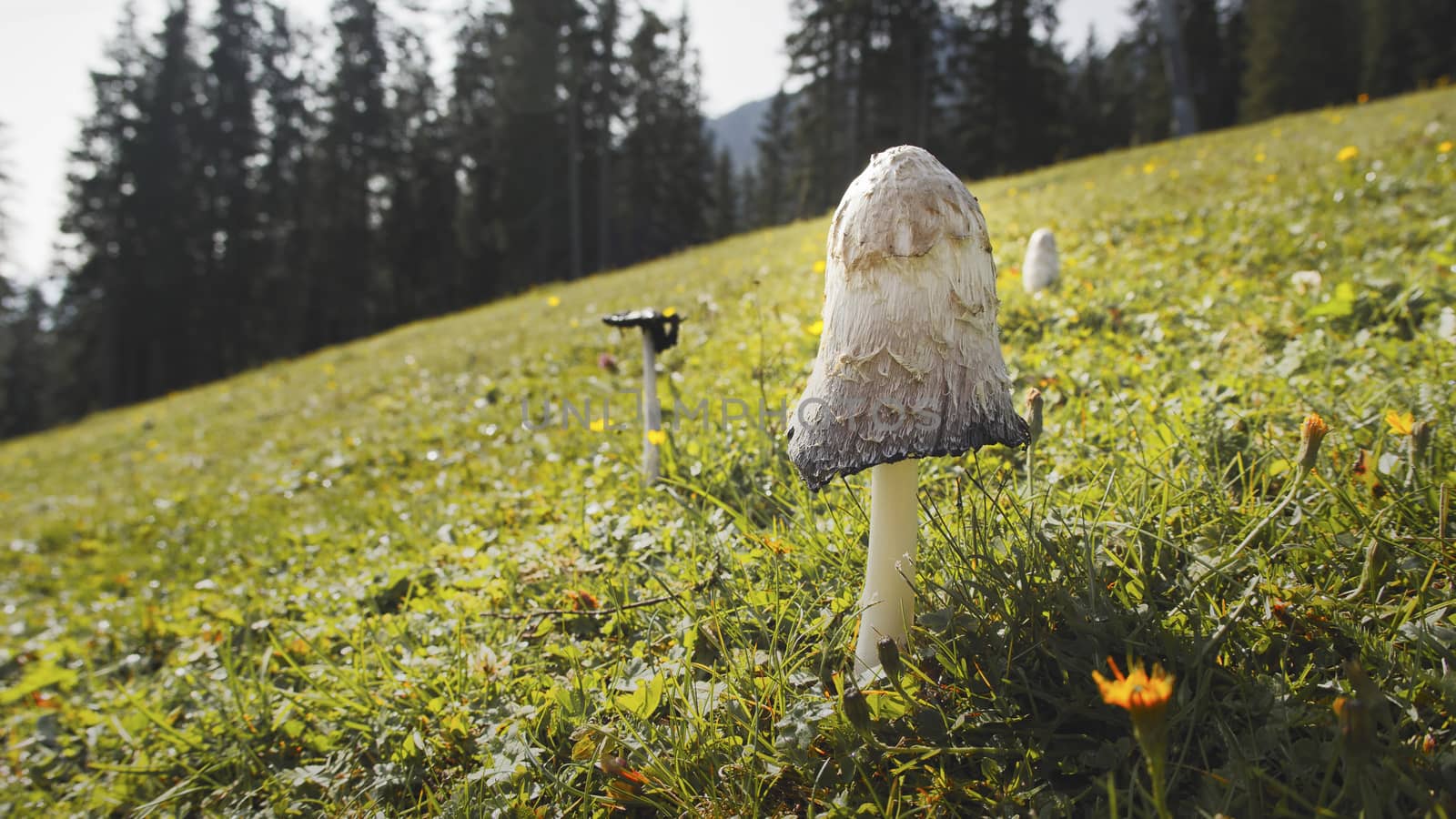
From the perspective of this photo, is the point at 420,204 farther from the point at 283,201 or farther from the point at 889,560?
the point at 889,560

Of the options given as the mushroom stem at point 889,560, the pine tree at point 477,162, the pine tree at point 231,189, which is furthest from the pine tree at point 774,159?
the mushroom stem at point 889,560

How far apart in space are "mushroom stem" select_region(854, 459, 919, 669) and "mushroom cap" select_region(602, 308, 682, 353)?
1350 mm

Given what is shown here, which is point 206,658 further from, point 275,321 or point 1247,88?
point 1247,88

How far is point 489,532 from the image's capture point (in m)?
2.79

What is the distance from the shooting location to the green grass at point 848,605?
4.06ft

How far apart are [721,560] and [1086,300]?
2.78m

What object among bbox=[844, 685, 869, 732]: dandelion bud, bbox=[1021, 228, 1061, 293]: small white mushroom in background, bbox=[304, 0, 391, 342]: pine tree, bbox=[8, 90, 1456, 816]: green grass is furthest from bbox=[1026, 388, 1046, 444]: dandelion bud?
bbox=[304, 0, 391, 342]: pine tree

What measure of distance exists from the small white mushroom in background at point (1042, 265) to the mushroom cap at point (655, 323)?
2.40 metres

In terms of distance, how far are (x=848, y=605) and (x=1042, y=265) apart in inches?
124

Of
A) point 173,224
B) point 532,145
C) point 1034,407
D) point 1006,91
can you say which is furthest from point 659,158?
point 1034,407

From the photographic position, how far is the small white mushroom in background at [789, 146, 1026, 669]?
121 cm

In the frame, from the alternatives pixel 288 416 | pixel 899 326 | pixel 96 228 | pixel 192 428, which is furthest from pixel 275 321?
pixel 899 326

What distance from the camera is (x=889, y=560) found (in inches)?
54.8

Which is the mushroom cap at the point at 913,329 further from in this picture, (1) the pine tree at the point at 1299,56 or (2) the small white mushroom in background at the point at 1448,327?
(1) the pine tree at the point at 1299,56
